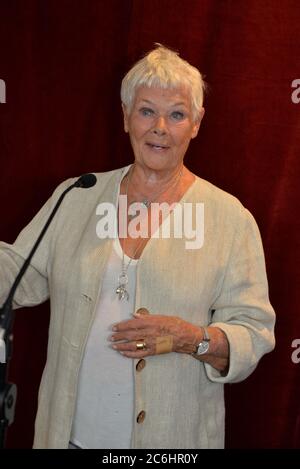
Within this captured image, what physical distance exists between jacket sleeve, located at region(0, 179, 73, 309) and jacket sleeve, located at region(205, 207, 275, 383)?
1.48ft

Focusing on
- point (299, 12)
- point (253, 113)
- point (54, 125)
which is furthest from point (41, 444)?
point (299, 12)

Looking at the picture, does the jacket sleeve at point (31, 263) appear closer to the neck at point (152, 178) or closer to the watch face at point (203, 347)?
the neck at point (152, 178)

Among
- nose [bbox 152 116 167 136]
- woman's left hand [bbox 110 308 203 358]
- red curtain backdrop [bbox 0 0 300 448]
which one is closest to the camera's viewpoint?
woman's left hand [bbox 110 308 203 358]

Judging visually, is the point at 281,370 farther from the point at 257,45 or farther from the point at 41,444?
the point at 257,45

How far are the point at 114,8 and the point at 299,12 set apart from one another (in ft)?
1.74

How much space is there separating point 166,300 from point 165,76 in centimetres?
54

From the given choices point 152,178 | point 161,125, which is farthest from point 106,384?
point 161,125

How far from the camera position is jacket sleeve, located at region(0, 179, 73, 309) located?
1.79 meters

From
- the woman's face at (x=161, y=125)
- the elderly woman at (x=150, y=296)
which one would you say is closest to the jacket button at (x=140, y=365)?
the elderly woman at (x=150, y=296)

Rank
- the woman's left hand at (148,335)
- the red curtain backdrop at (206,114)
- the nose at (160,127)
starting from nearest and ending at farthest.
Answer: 1. the woman's left hand at (148,335)
2. the nose at (160,127)
3. the red curtain backdrop at (206,114)

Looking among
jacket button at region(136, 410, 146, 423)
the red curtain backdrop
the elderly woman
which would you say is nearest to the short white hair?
the elderly woman

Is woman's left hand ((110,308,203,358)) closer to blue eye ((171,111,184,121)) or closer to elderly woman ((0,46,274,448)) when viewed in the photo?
elderly woman ((0,46,274,448))

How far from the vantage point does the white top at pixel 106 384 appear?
5.55 feet

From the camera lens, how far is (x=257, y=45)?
6.75 feet
